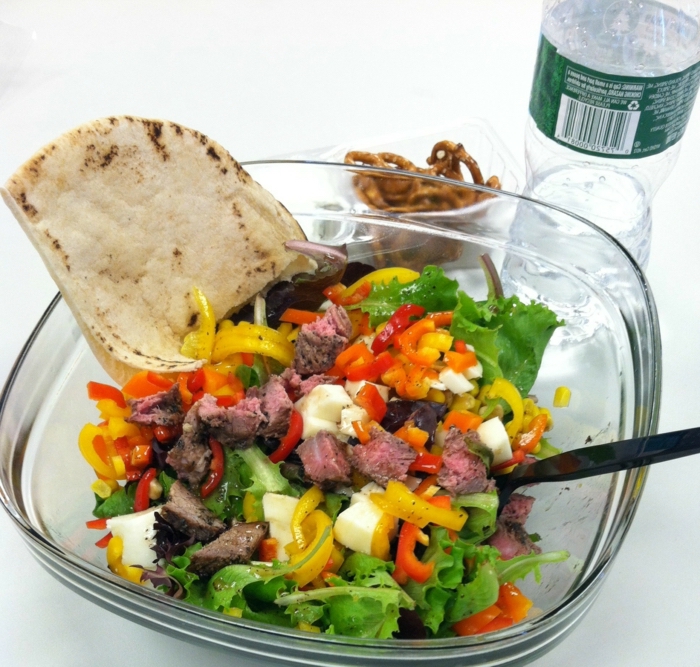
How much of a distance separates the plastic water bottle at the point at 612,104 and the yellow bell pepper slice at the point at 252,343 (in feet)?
3.33

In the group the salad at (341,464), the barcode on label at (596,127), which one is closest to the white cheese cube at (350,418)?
the salad at (341,464)

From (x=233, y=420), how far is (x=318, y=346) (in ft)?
1.02

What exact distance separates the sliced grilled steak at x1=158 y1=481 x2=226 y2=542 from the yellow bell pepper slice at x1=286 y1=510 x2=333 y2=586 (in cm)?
20

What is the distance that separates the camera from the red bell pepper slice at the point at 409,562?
1589 mm

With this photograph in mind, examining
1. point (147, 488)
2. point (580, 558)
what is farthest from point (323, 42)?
point (580, 558)

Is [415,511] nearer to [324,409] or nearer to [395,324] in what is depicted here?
[324,409]

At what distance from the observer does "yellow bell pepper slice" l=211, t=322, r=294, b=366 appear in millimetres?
2033

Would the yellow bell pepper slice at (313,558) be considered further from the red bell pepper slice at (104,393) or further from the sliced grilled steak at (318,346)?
the red bell pepper slice at (104,393)

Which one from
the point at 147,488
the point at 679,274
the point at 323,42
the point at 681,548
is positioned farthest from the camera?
the point at 323,42

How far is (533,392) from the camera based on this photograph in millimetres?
2156

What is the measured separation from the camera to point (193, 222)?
2.10 m

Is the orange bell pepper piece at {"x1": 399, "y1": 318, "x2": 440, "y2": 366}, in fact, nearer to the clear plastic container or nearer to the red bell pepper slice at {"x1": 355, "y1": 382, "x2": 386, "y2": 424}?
the red bell pepper slice at {"x1": 355, "y1": 382, "x2": 386, "y2": 424}

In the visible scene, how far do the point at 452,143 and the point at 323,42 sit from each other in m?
1.45

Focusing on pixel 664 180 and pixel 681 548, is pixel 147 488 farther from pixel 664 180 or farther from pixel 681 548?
pixel 664 180
